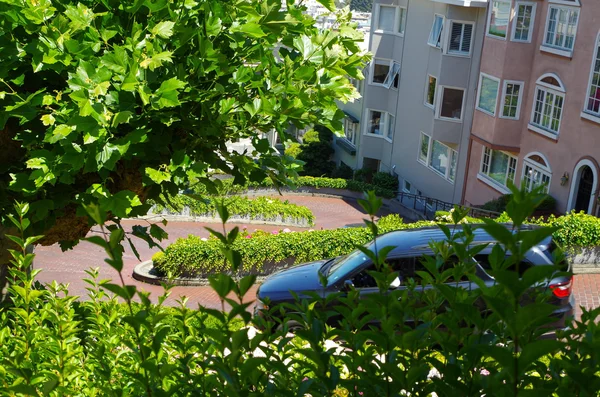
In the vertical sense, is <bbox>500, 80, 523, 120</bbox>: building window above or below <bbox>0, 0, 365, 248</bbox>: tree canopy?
below

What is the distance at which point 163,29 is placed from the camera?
548 cm

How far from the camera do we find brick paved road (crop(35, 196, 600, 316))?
16766mm

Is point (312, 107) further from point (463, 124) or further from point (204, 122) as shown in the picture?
point (463, 124)

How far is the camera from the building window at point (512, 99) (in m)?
29.4

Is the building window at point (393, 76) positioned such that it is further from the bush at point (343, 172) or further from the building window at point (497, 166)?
the building window at point (497, 166)

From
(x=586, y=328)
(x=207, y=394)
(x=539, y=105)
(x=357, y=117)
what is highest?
(x=586, y=328)

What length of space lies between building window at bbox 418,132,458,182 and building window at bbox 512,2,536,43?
687 cm

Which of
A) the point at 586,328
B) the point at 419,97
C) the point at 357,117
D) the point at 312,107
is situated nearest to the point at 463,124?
the point at 419,97

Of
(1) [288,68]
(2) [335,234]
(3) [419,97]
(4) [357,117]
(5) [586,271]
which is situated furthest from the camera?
(4) [357,117]

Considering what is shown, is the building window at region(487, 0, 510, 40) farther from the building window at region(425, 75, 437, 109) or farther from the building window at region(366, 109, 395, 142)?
the building window at region(366, 109, 395, 142)

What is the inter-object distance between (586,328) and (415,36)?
121 feet

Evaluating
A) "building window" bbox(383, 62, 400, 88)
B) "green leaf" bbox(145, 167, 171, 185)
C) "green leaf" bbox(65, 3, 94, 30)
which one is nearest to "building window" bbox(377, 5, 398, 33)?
"building window" bbox(383, 62, 400, 88)

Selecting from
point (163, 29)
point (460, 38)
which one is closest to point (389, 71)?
point (460, 38)

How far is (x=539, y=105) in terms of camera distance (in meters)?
28.7
